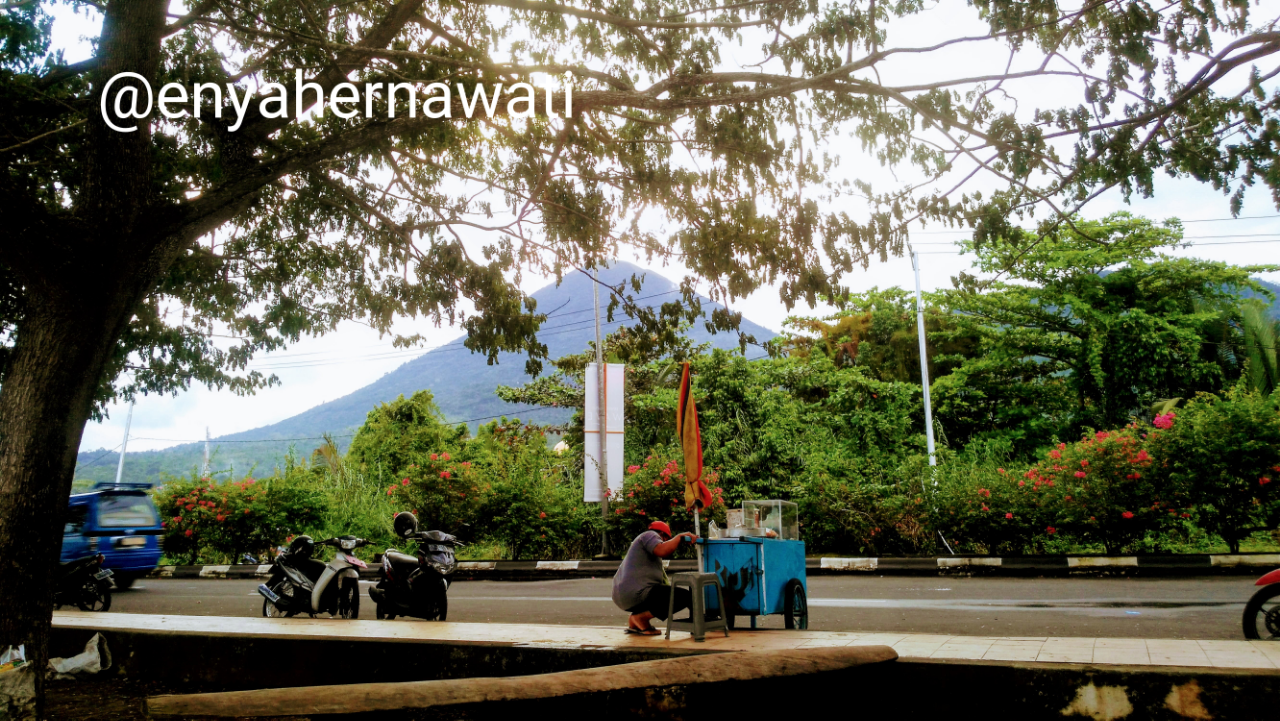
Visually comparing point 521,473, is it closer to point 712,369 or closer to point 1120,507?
point 712,369

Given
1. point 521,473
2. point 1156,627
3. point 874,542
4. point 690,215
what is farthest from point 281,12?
point 874,542

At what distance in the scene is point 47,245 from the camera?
5762mm

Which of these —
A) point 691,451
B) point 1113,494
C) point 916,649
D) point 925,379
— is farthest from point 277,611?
point 925,379

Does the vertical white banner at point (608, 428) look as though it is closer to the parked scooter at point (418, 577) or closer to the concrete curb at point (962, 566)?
the concrete curb at point (962, 566)

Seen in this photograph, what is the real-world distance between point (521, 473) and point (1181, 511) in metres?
12.0

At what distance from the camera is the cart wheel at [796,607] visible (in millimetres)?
6668

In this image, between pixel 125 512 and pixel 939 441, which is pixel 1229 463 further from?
pixel 125 512

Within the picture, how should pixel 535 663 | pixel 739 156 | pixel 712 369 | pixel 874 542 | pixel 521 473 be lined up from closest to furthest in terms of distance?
pixel 535 663
pixel 739 156
pixel 874 542
pixel 521 473
pixel 712 369

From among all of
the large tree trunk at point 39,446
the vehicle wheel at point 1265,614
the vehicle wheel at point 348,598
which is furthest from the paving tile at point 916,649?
the vehicle wheel at point 348,598

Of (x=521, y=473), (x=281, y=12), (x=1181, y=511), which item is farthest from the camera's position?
(x=521, y=473)

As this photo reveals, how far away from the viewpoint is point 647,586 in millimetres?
6395

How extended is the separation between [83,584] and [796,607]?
377 inches

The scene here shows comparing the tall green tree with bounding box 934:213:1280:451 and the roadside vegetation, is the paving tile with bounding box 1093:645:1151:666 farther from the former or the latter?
the tall green tree with bounding box 934:213:1280:451

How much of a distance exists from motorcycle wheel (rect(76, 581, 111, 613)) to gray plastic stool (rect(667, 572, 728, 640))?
340 inches
